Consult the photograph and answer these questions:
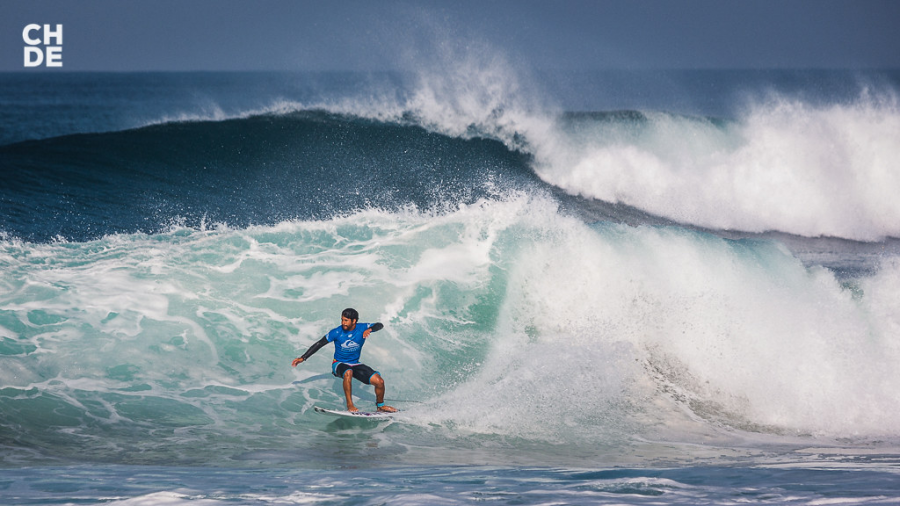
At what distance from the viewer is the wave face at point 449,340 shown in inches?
288

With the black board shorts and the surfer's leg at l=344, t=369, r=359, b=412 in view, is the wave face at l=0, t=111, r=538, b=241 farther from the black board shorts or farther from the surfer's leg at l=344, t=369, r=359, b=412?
the surfer's leg at l=344, t=369, r=359, b=412

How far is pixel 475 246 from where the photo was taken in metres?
10.7

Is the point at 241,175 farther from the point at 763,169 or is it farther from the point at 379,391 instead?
the point at 763,169

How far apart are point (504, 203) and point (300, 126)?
11.0 m

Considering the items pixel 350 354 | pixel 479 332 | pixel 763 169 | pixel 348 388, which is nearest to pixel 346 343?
pixel 350 354

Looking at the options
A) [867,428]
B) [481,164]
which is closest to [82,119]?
[481,164]

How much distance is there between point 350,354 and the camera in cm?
761

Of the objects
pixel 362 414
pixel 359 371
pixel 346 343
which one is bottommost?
pixel 362 414

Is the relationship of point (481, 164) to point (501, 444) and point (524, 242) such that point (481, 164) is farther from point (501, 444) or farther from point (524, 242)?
point (501, 444)

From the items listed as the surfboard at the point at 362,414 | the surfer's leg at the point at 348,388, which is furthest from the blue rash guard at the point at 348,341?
the surfboard at the point at 362,414

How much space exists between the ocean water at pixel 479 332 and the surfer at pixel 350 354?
0.37 meters

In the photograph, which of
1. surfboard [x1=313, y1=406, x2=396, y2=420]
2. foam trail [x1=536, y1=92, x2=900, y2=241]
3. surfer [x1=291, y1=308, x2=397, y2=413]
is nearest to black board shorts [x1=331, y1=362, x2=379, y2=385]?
surfer [x1=291, y1=308, x2=397, y2=413]

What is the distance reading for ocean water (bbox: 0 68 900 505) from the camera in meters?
5.93

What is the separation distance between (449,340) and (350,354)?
7.03 feet
